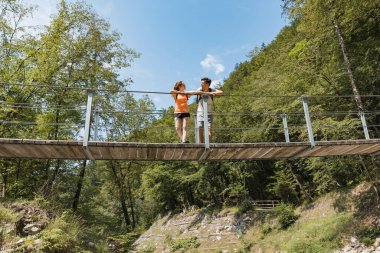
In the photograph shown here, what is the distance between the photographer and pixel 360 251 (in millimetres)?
10672

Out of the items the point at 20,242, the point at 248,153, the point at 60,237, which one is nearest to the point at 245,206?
the point at 248,153

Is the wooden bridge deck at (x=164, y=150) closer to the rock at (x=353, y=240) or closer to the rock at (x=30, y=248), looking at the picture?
the rock at (x=30, y=248)

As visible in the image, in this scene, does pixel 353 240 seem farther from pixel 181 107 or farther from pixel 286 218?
pixel 181 107

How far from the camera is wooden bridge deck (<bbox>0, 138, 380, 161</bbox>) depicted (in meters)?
5.73

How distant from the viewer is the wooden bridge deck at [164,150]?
573cm

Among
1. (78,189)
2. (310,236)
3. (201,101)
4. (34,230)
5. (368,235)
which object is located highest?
(201,101)

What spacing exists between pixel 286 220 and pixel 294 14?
10739 millimetres

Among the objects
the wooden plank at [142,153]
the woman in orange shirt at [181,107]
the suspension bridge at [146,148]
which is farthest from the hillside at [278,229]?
the wooden plank at [142,153]

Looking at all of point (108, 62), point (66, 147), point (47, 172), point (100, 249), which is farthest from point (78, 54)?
point (66, 147)

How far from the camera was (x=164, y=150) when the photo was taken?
6.23 metres

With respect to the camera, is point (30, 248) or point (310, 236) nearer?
point (30, 248)

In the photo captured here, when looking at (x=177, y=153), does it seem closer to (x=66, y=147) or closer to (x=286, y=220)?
(x=66, y=147)

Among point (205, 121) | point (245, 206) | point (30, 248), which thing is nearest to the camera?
point (205, 121)

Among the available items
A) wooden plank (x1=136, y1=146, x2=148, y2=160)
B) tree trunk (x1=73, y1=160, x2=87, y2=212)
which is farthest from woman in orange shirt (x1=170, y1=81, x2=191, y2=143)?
tree trunk (x1=73, y1=160, x2=87, y2=212)
